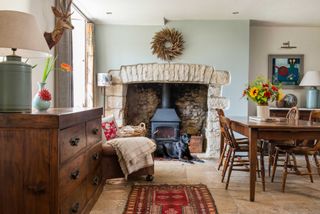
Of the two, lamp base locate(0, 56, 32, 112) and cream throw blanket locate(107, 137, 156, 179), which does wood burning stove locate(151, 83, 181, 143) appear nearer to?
cream throw blanket locate(107, 137, 156, 179)

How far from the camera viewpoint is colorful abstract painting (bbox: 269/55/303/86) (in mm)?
5500

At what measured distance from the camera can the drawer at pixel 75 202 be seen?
1.78 m

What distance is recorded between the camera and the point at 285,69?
552 centimetres

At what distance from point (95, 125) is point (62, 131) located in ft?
2.96

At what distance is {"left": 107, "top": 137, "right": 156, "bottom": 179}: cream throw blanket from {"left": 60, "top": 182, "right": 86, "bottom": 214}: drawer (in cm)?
99

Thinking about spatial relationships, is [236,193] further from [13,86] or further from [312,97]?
[312,97]

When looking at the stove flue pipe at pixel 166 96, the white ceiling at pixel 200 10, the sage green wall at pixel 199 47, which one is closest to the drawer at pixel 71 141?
the white ceiling at pixel 200 10

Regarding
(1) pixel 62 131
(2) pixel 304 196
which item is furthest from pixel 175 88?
(1) pixel 62 131

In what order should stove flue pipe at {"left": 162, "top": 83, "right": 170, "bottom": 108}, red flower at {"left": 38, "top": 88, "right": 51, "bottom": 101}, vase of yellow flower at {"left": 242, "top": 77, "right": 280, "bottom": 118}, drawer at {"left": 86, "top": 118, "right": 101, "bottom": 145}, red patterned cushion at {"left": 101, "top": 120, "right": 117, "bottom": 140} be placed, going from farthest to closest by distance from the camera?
stove flue pipe at {"left": 162, "top": 83, "right": 170, "bottom": 108} < red patterned cushion at {"left": 101, "top": 120, "right": 117, "bottom": 140} < vase of yellow flower at {"left": 242, "top": 77, "right": 280, "bottom": 118} < drawer at {"left": 86, "top": 118, "right": 101, "bottom": 145} < red flower at {"left": 38, "top": 88, "right": 51, "bottom": 101}

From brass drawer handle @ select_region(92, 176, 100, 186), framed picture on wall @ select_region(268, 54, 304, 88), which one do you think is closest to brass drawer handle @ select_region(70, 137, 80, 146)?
brass drawer handle @ select_region(92, 176, 100, 186)

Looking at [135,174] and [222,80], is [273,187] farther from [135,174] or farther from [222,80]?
[222,80]

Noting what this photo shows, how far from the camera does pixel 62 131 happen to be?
1.70 m

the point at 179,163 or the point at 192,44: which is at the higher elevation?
the point at 192,44

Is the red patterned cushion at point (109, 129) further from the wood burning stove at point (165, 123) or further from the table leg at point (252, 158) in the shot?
the table leg at point (252, 158)
